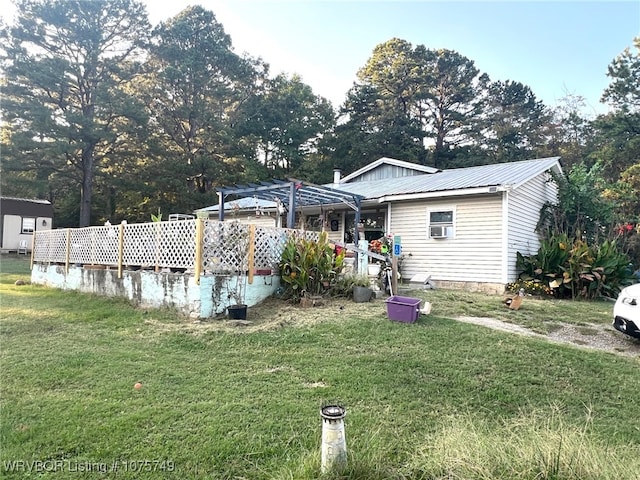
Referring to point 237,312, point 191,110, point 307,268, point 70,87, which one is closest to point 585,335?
point 307,268

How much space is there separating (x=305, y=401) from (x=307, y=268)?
3928 mm

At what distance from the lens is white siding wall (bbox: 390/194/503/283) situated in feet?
33.0

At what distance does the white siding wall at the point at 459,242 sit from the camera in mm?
10055

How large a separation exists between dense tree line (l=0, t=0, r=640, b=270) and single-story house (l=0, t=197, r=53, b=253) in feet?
3.47

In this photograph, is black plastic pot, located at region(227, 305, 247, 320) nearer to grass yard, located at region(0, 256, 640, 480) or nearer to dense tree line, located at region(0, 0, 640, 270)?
A: grass yard, located at region(0, 256, 640, 480)

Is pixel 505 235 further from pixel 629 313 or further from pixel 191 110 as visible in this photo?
pixel 191 110

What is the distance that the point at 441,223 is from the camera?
1098cm

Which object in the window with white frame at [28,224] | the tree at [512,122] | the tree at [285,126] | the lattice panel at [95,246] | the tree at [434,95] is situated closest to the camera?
the lattice panel at [95,246]

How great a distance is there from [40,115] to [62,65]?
9.90 feet

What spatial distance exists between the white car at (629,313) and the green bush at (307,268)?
4182 mm

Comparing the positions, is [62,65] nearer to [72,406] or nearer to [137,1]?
[137,1]

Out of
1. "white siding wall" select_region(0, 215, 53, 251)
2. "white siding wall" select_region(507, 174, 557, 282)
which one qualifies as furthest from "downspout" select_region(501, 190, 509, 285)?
"white siding wall" select_region(0, 215, 53, 251)

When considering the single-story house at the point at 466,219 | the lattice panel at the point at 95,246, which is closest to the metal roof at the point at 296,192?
the single-story house at the point at 466,219

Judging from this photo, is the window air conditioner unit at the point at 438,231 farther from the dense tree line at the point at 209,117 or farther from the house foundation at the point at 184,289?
the dense tree line at the point at 209,117
